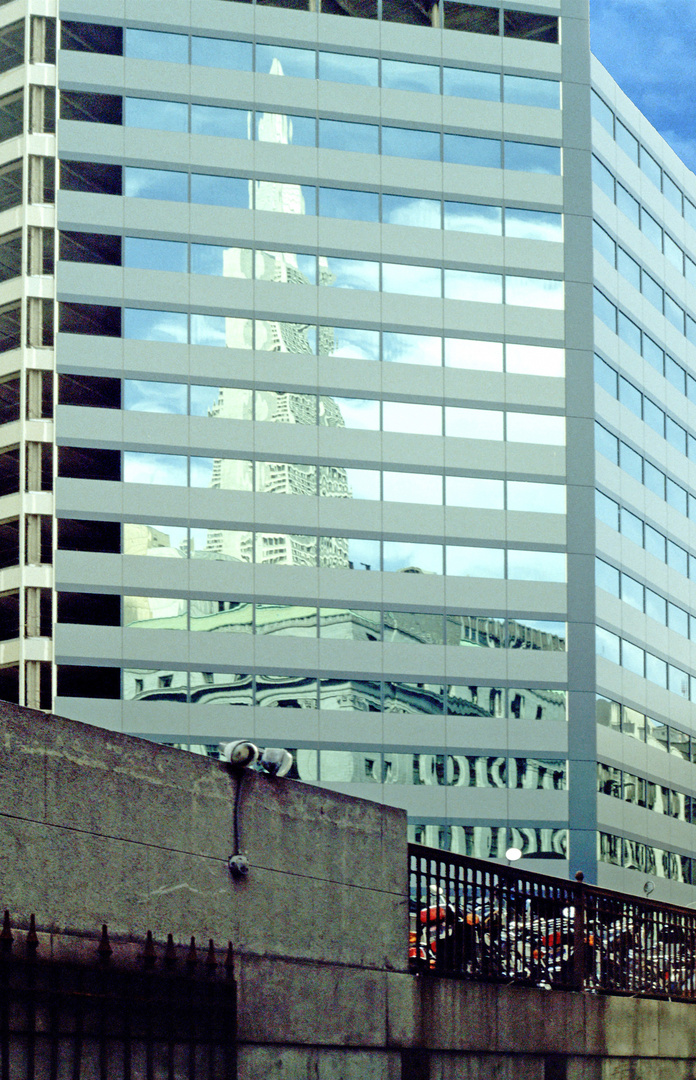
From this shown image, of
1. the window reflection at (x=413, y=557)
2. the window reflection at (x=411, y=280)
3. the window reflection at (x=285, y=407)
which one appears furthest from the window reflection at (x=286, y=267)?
the window reflection at (x=413, y=557)

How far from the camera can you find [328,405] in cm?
5522

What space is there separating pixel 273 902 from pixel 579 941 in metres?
4.90

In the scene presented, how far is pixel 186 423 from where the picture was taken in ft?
176

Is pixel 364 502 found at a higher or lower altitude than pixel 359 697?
higher

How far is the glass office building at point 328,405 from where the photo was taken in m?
53.1

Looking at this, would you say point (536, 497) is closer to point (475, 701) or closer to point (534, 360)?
point (534, 360)

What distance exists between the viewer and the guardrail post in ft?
51.5

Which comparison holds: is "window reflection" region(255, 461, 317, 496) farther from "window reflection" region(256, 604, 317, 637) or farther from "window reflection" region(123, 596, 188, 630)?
"window reflection" region(123, 596, 188, 630)

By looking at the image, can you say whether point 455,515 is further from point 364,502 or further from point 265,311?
point 265,311

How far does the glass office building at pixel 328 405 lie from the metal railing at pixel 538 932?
35308mm

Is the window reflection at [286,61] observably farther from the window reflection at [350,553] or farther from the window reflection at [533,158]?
the window reflection at [350,553]

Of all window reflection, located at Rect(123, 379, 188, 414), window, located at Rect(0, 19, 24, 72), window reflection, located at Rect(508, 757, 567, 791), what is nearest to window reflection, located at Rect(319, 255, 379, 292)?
window reflection, located at Rect(123, 379, 188, 414)

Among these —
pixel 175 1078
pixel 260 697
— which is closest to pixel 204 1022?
pixel 175 1078

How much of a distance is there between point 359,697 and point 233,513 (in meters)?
7.65
